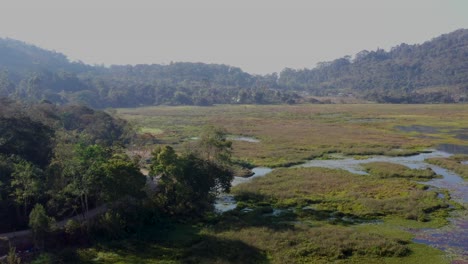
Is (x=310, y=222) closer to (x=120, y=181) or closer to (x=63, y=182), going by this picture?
(x=120, y=181)

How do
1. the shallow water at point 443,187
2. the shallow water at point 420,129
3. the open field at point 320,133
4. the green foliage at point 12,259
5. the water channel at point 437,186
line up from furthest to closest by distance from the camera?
1. the shallow water at point 420,129
2. the open field at point 320,133
3. the water channel at point 437,186
4. the shallow water at point 443,187
5. the green foliage at point 12,259

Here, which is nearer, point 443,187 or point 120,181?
point 120,181

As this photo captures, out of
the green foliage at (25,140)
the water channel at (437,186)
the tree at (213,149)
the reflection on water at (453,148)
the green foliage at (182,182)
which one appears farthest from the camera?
the reflection on water at (453,148)

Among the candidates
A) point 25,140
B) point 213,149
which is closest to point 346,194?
point 213,149

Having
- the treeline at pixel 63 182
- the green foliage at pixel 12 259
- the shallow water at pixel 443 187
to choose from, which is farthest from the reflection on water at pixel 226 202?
the green foliage at pixel 12 259

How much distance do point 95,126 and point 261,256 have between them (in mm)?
53054

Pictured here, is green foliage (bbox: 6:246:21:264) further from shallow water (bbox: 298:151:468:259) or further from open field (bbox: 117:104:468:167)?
open field (bbox: 117:104:468:167)

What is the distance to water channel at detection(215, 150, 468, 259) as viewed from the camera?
1293 inches

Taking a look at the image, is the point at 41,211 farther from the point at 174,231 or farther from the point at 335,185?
the point at 335,185

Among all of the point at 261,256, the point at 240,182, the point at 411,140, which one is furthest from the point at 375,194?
the point at 411,140

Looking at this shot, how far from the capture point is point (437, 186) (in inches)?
1965

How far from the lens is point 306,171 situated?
190ft

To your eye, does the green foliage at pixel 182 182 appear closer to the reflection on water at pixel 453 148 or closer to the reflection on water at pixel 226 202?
the reflection on water at pixel 226 202

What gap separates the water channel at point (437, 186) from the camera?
3284 cm
